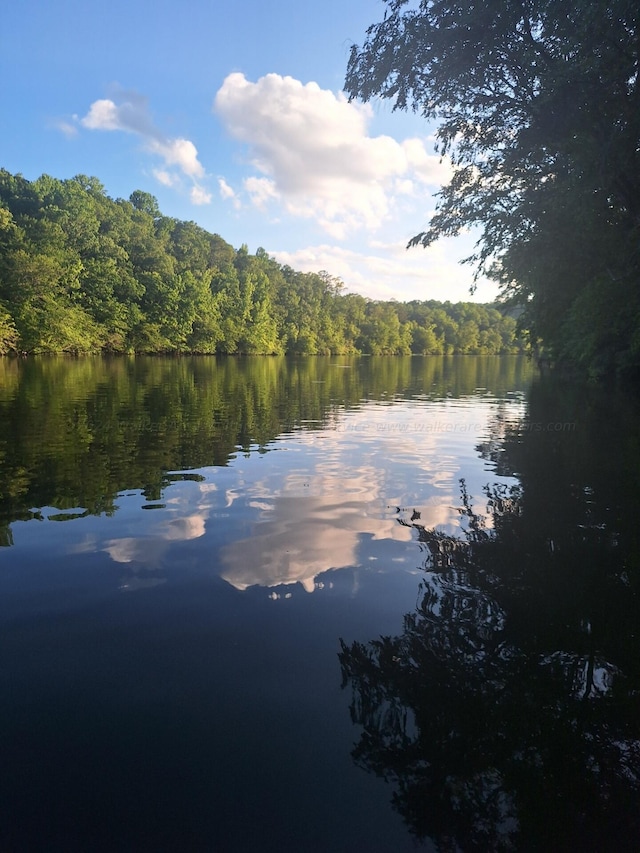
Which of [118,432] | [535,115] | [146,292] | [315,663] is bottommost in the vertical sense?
[315,663]

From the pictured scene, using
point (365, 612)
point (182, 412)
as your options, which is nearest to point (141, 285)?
point (182, 412)

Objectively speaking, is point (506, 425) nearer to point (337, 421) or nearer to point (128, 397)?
point (337, 421)

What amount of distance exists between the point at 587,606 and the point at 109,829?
427 centimetres

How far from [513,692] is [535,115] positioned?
53.0 ft

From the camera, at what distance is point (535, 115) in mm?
14281

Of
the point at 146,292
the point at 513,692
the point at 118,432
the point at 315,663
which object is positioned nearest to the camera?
the point at 513,692

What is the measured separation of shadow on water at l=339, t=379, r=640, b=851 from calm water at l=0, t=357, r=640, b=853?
16 mm

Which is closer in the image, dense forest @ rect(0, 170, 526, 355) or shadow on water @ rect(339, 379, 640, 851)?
shadow on water @ rect(339, 379, 640, 851)

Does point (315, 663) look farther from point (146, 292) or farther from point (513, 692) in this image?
point (146, 292)

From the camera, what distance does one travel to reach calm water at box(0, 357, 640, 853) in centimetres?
260

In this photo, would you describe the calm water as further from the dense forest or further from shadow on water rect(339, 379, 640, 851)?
the dense forest

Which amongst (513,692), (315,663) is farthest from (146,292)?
(513,692)

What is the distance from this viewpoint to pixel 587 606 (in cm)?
470

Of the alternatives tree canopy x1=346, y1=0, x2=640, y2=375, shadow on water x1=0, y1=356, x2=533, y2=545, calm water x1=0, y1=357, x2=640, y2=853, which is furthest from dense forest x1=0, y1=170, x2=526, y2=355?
calm water x1=0, y1=357, x2=640, y2=853
